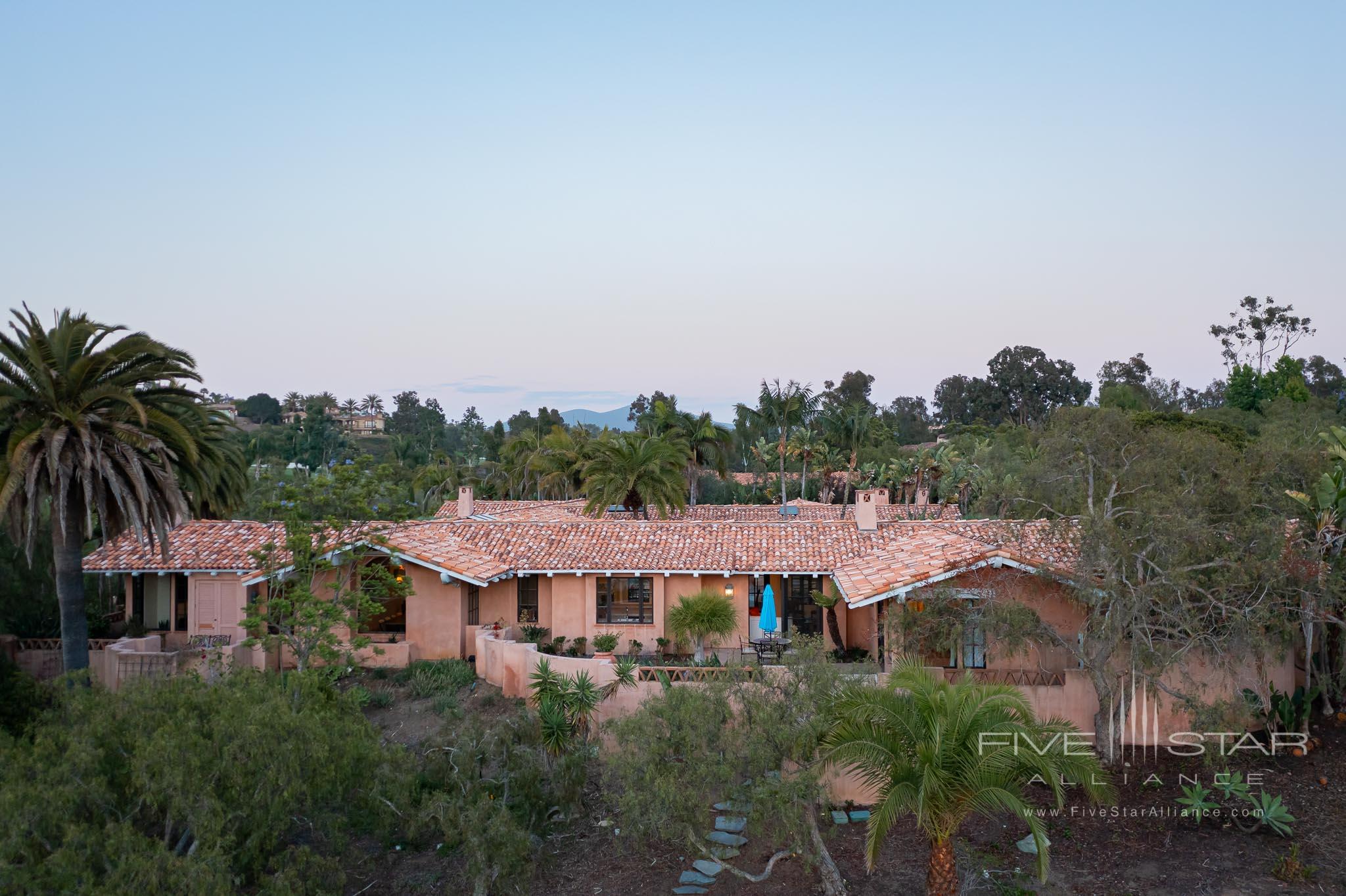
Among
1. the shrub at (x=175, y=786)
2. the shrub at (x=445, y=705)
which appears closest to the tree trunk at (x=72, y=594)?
the shrub at (x=175, y=786)

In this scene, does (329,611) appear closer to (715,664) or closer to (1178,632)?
(715,664)

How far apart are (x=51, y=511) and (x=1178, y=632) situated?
20.8m

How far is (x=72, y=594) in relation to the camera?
1905 cm

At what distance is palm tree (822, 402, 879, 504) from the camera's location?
213 feet

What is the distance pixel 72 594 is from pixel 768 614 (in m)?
15.1

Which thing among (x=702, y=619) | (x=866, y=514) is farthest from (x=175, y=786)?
(x=866, y=514)

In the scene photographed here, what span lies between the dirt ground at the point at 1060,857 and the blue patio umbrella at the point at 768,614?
7.33 metres

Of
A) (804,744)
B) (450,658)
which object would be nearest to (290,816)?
(804,744)

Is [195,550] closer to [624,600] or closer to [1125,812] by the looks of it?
[624,600]

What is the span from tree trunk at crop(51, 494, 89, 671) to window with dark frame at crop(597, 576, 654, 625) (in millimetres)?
11599

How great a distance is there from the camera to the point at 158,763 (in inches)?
410

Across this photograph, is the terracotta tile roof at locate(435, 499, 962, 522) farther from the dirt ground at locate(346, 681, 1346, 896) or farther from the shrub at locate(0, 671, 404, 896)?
the shrub at locate(0, 671, 404, 896)

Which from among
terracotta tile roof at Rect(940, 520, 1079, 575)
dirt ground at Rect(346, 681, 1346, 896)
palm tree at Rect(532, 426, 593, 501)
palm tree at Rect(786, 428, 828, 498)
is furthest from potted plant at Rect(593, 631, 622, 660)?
palm tree at Rect(786, 428, 828, 498)

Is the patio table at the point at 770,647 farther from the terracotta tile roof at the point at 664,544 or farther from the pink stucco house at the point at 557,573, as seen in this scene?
the terracotta tile roof at the point at 664,544
